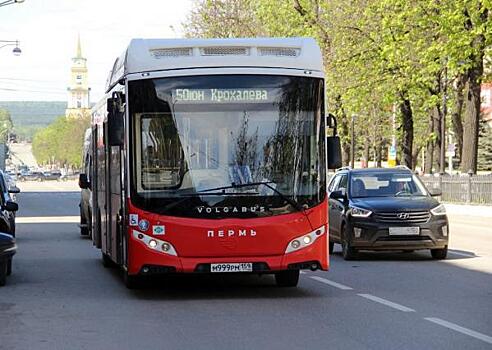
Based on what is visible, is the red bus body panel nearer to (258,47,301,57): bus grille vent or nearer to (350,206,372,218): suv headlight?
(258,47,301,57): bus grille vent

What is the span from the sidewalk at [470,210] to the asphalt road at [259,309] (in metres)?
20.7

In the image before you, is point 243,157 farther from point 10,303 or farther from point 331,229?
point 331,229

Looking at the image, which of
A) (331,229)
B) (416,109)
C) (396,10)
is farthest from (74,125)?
(331,229)

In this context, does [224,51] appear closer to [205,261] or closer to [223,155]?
[223,155]

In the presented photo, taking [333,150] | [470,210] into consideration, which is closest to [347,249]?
[333,150]

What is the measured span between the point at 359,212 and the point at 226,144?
6.32 metres

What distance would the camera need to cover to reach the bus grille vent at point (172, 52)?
13555mm

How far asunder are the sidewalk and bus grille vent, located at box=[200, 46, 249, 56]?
2670cm

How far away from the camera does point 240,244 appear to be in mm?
13164

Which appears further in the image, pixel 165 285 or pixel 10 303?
pixel 165 285

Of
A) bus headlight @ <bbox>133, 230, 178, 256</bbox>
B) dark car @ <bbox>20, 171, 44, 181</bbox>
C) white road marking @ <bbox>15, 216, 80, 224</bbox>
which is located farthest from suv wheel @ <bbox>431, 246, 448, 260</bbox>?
dark car @ <bbox>20, 171, 44, 181</bbox>

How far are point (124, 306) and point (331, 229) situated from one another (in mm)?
8722

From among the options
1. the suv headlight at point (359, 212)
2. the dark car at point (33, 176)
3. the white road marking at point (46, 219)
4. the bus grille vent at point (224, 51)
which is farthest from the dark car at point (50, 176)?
the bus grille vent at point (224, 51)

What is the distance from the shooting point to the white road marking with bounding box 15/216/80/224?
3800cm
